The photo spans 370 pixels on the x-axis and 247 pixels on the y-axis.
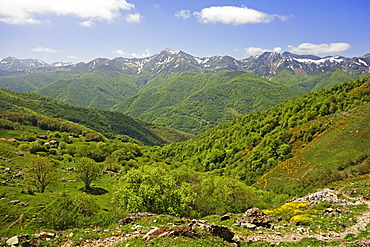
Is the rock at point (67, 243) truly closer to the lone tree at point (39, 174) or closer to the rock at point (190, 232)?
the rock at point (190, 232)

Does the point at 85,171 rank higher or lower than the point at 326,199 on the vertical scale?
lower

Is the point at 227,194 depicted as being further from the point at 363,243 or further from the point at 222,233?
the point at 363,243

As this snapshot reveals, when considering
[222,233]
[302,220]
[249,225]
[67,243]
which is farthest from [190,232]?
[302,220]

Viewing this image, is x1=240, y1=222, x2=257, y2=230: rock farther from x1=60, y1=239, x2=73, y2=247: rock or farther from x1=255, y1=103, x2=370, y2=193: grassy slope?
x1=255, y1=103, x2=370, y2=193: grassy slope

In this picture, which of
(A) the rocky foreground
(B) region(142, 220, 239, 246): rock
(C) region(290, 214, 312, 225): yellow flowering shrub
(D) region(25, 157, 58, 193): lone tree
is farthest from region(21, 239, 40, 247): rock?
(D) region(25, 157, 58, 193): lone tree

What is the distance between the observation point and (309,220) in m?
29.2

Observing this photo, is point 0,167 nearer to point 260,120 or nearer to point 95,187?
point 95,187

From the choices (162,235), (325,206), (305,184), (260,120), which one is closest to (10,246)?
(162,235)

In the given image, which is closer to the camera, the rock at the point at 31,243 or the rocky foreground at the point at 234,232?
the rock at the point at 31,243

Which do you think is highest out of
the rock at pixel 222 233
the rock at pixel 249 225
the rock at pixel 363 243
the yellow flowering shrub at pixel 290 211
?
the rock at pixel 363 243

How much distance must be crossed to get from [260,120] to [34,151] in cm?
15681

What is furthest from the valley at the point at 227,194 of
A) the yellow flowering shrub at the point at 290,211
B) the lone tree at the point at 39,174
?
the lone tree at the point at 39,174

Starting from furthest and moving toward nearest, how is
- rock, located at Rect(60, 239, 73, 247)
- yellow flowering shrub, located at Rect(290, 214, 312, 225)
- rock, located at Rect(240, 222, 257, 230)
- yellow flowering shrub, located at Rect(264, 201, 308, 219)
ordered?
yellow flowering shrub, located at Rect(264, 201, 308, 219), yellow flowering shrub, located at Rect(290, 214, 312, 225), rock, located at Rect(240, 222, 257, 230), rock, located at Rect(60, 239, 73, 247)

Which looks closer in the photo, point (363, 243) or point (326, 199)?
point (363, 243)
